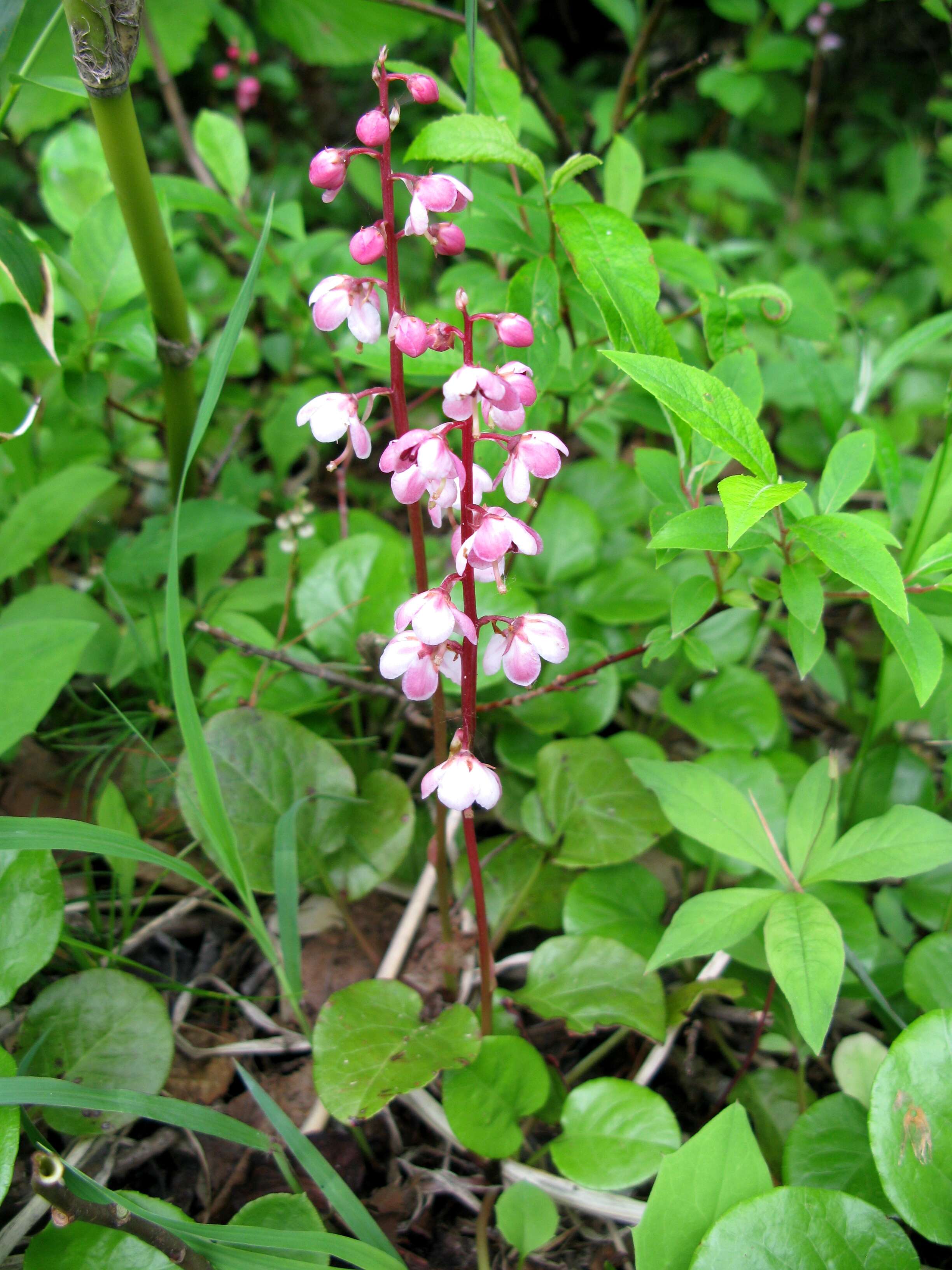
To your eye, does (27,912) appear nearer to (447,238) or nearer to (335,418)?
(335,418)

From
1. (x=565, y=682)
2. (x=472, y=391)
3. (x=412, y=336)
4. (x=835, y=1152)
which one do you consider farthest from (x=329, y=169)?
(x=835, y=1152)

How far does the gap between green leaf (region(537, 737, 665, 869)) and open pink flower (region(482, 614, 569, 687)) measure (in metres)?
0.59

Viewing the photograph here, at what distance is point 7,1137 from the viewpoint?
1.02 m

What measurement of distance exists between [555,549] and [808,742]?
2.31ft

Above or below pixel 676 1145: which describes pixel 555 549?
above

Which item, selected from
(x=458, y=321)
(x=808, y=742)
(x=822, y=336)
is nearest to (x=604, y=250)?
(x=822, y=336)

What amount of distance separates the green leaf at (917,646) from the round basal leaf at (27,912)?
46.1 inches

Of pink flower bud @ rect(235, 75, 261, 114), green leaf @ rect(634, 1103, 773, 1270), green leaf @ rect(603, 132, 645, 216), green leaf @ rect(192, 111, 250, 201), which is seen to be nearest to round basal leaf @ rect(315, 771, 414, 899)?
green leaf @ rect(634, 1103, 773, 1270)

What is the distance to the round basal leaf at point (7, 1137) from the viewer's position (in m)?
0.99

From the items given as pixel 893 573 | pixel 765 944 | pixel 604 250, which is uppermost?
pixel 604 250

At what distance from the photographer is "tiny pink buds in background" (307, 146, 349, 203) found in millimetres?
980

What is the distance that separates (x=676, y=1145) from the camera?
46.1 inches

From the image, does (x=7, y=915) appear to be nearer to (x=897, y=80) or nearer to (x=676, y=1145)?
(x=676, y=1145)

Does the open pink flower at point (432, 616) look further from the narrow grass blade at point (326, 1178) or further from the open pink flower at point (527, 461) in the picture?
the narrow grass blade at point (326, 1178)
